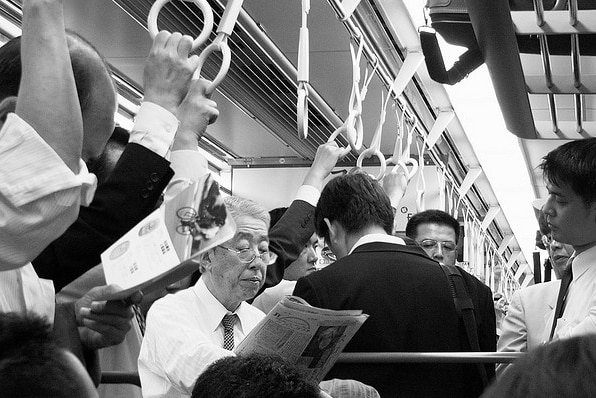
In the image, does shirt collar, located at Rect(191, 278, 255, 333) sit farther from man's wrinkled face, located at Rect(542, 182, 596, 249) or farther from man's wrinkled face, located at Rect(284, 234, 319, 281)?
man's wrinkled face, located at Rect(284, 234, 319, 281)

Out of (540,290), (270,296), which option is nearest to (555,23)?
(540,290)

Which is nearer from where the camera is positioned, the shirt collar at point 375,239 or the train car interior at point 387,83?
the train car interior at point 387,83

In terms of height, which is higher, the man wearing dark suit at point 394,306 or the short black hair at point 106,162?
the short black hair at point 106,162

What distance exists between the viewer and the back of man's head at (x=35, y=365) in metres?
0.92

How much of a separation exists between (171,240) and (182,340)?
98 centimetres

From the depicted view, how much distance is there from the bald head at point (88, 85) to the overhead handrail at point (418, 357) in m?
1.27

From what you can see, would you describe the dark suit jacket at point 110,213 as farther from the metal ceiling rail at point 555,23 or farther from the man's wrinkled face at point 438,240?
the man's wrinkled face at point 438,240

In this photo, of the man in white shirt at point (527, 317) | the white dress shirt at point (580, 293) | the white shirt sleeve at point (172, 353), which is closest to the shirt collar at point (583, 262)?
the white dress shirt at point (580, 293)

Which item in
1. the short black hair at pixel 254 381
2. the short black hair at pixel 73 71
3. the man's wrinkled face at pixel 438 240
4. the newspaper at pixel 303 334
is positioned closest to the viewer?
the short black hair at pixel 254 381

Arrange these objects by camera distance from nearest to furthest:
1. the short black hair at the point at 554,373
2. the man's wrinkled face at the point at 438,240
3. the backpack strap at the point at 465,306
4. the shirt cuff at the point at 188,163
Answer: the short black hair at the point at 554,373 < the shirt cuff at the point at 188,163 < the backpack strap at the point at 465,306 < the man's wrinkled face at the point at 438,240

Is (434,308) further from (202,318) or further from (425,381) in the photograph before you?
(202,318)

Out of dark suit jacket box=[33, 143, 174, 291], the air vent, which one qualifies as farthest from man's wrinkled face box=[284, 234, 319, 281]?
dark suit jacket box=[33, 143, 174, 291]

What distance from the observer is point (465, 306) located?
2893 millimetres

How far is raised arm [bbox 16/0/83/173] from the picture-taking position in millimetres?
1340
